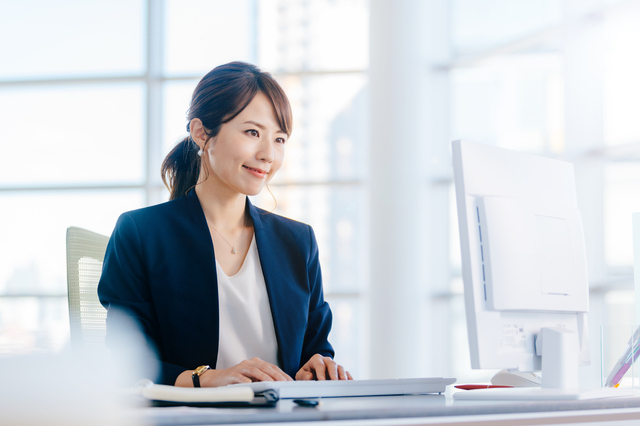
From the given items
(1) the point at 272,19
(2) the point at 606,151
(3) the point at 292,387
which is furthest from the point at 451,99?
(3) the point at 292,387

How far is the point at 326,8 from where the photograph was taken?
4305 mm

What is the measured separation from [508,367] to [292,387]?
1.21 feet

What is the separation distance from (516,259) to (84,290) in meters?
1.07

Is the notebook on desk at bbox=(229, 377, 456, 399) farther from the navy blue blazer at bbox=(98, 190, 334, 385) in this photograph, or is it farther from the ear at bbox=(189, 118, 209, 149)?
the ear at bbox=(189, 118, 209, 149)

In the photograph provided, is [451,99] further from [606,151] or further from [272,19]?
[272,19]

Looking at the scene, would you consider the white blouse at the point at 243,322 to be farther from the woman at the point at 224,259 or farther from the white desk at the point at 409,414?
the white desk at the point at 409,414

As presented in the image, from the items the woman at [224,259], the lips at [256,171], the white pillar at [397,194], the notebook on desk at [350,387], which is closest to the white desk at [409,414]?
the notebook on desk at [350,387]

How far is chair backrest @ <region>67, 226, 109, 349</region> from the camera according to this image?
1.42m

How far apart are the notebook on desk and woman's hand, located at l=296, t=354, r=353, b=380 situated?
0.23 meters

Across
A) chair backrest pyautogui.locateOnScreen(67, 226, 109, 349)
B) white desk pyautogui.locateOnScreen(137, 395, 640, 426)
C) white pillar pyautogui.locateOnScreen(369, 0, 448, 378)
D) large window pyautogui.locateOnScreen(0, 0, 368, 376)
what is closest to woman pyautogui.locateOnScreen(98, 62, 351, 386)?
chair backrest pyautogui.locateOnScreen(67, 226, 109, 349)

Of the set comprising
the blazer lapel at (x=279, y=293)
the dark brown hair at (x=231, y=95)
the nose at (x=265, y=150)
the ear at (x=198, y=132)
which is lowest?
the blazer lapel at (x=279, y=293)

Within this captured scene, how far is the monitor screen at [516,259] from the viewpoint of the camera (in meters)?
0.95

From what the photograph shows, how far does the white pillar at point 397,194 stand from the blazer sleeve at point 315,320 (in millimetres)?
2236

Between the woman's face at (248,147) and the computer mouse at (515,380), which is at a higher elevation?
the woman's face at (248,147)
